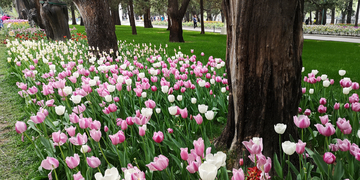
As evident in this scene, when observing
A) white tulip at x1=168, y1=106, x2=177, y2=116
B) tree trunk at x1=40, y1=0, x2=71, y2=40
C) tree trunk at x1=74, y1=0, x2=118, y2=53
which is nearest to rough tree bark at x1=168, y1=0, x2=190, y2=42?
tree trunk at x1=40, y1=0, x2=71, y2=40

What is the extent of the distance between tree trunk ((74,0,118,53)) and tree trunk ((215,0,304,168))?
4.98 m

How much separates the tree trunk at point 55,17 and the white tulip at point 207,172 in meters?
11.7

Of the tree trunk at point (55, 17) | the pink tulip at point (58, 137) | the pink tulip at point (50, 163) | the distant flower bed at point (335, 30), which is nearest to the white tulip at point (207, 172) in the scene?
the pink tulip at point (50, 163)

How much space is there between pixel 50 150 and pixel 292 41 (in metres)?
2.21

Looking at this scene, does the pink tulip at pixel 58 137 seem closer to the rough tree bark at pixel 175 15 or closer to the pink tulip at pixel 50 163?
the pink tulip at pixel 50 163

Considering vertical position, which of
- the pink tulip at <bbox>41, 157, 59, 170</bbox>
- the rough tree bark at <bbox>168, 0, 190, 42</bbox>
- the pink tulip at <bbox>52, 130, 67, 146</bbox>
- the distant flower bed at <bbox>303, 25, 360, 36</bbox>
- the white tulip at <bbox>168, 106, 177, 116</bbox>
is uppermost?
the rough tree bark at <bbox>168, 0, 190, 42</bbox>

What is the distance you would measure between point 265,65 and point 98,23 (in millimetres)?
5465

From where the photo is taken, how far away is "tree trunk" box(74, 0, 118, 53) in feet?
21.1

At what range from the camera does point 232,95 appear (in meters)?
2.33

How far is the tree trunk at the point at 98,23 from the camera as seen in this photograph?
6.44m

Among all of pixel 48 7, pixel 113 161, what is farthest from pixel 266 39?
pixel 48 7

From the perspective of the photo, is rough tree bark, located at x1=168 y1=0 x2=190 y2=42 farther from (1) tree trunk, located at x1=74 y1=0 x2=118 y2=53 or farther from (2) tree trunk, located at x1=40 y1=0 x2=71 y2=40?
(1) tree trunk, located at x1=74 y1=0 x2=118 y2=53

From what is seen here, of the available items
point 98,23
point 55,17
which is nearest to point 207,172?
point 98,23

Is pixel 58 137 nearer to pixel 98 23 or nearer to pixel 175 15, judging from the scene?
pixel 98 23
